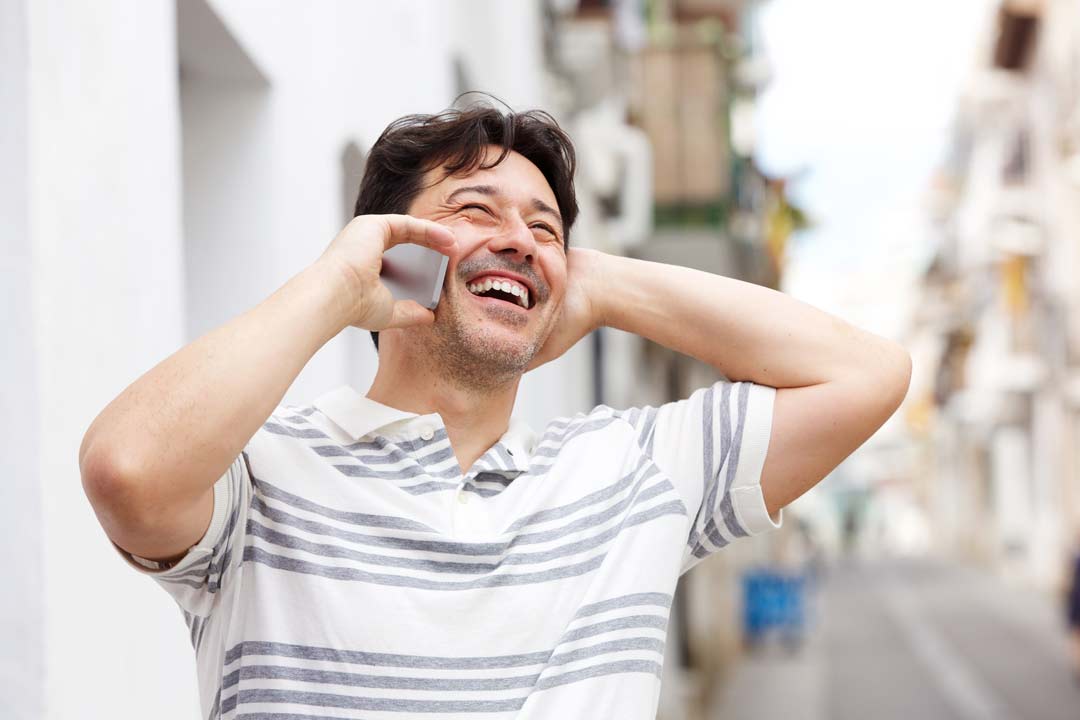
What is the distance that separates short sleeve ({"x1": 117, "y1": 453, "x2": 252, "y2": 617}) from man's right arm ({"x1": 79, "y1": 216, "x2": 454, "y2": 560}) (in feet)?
0.07

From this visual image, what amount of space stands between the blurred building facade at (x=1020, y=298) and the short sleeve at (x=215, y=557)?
24.3 metres

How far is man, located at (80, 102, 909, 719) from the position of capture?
1.91 metres

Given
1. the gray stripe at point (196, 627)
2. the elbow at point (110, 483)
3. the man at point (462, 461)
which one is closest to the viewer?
the elbow at point (110, 483)

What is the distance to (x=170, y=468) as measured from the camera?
1.79m

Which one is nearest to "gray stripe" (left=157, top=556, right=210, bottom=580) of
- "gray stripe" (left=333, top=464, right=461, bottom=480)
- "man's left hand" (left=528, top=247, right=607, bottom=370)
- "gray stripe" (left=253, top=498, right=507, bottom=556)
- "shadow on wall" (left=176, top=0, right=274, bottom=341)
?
"gray stripe" (left=253, top=498, right=507, bottom=556)

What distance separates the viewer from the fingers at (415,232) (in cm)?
217

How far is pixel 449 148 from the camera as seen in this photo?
242 centimetres

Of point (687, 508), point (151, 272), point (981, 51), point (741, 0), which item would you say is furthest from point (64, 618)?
point (981, 51)

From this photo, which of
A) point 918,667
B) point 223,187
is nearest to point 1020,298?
point 918,667

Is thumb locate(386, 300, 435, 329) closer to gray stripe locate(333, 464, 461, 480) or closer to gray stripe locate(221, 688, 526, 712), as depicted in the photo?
gray stripe locate(333, 464, 461, 480)

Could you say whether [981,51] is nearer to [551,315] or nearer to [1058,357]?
[1058,357]

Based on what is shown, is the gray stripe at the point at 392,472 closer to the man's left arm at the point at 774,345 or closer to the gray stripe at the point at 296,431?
the gray stripe at the point at 296,431

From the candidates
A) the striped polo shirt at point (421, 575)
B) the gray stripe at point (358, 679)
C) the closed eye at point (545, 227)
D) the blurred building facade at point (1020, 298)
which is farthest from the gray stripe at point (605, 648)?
the blurred building facade at point (1020, 298)

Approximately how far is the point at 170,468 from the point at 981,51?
143 ft
